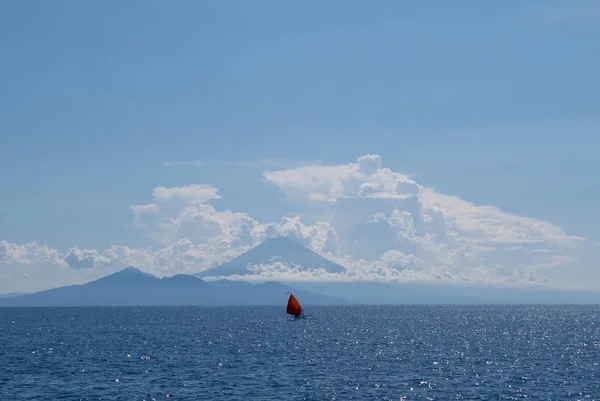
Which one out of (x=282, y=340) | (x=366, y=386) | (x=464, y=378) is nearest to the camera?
(x=366, y=386)

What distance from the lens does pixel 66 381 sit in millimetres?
82000

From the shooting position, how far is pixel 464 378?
280ft

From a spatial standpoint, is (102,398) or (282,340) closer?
(102,398)

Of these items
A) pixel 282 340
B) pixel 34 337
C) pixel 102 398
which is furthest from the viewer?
pixel 34 337

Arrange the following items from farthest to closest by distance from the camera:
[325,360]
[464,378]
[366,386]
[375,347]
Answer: [375,347], [325,360], [464,378], [366,386]

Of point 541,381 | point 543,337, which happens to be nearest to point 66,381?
point 541,381

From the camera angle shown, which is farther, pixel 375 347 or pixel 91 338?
pixel 91 338

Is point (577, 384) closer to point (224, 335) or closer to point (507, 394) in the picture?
point (507, 394)

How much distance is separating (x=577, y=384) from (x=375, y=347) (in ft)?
165

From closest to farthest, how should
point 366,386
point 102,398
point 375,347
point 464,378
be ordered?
point 102,398 → point 366,386 → point 464,378 → point 375,347

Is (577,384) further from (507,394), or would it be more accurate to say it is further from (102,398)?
(102,398)

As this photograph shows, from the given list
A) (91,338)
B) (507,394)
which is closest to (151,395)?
(507,394)

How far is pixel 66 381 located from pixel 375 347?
202 feet

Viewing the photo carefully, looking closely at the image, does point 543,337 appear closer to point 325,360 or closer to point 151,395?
point 325,360
